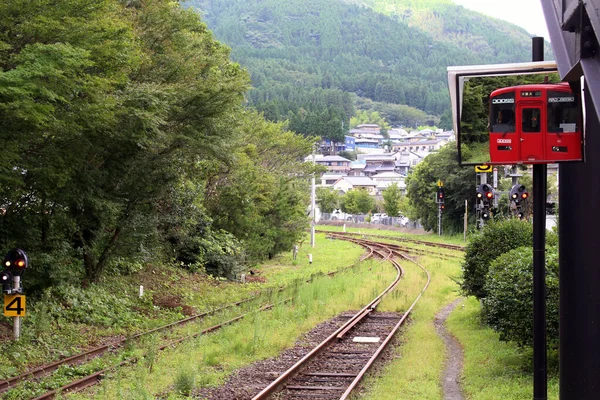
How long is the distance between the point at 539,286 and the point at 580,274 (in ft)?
1.92

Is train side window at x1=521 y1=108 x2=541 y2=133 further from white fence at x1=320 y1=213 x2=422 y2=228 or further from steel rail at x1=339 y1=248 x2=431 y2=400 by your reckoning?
white fence at x1=320 y1=213 x2=422 y2=228

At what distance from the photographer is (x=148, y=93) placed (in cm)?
1895

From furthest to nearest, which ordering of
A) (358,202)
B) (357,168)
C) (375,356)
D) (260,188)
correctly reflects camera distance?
(357,168) → (358,202) → (260,188) → (375,356)

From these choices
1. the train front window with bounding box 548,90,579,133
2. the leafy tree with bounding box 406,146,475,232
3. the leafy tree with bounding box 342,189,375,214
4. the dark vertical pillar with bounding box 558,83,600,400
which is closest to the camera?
the dark vertical pillar with bounding box 558,83,600,400

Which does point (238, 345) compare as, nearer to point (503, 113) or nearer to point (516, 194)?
point (503, 113)

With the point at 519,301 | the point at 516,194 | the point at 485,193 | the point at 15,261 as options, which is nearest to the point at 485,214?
the point at 485,193

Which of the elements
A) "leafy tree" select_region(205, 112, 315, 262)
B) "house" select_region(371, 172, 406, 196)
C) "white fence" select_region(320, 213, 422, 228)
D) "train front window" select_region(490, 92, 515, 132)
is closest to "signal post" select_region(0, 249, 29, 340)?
"leafy tree" select_region(205, 112, 315, 262)

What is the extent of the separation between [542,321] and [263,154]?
40.9 meters

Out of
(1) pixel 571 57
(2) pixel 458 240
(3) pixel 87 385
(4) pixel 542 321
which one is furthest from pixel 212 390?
(2) pixel 458 240

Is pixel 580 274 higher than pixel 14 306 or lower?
higher

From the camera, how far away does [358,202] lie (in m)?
111

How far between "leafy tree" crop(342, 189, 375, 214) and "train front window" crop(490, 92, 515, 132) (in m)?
104

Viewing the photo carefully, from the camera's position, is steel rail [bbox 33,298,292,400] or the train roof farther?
steel rail [bbox 33,298,292,400]

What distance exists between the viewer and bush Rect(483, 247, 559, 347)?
11.7 meters
